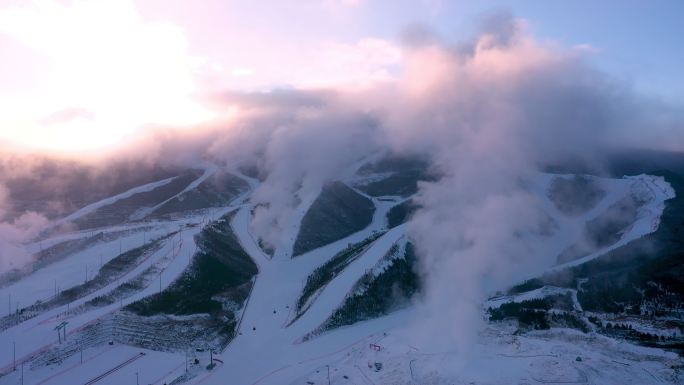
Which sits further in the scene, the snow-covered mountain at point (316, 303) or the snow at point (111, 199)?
the snow at point (111, 199)

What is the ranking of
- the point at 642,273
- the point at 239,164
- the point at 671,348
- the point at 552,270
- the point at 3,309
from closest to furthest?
the point at 671,348
the point at 3,309
the point at 642,273
the point at 552,270
the point at 239,164

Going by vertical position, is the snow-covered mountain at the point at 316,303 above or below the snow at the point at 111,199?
below

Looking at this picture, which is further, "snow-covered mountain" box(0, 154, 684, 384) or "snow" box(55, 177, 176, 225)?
"snow" box(55, 177, 176, 225)

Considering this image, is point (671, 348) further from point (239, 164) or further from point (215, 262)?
point (239, 164)

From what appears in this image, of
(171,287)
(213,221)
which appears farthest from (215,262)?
(213,221)

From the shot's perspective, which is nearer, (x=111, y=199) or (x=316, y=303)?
(x=316, y=303)

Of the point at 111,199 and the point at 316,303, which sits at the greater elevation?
the point at 111,199

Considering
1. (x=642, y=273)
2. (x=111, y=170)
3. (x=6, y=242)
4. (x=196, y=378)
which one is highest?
(x=111, y=170)

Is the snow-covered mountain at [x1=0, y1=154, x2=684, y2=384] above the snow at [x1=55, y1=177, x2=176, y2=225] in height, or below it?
below
